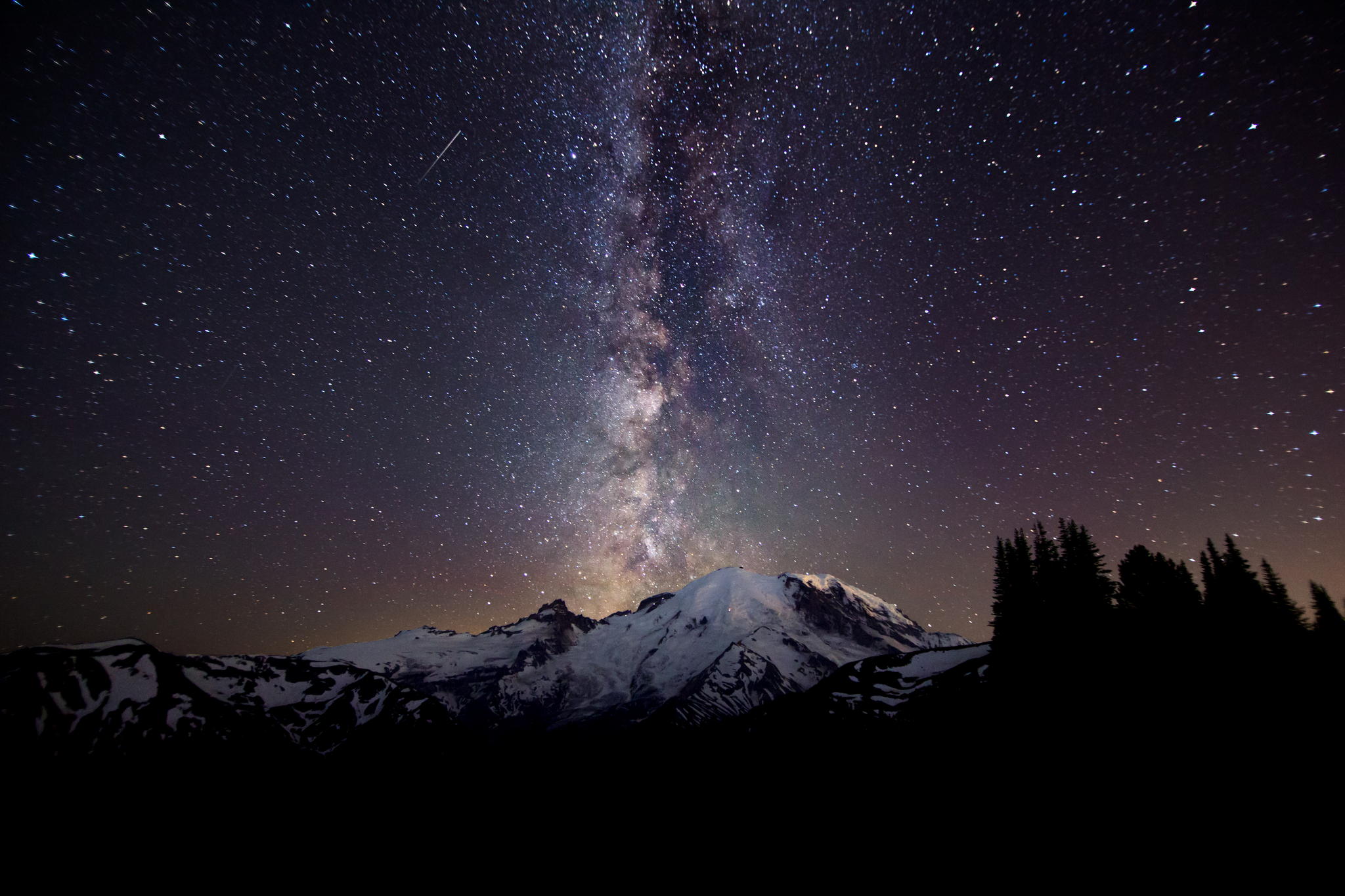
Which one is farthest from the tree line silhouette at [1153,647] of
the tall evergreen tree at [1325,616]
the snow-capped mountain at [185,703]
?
the snow-capped mountain at [185,703]

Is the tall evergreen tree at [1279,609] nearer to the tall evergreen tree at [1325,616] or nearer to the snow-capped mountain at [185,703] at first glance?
the tall evergreen tree at [1325,616]

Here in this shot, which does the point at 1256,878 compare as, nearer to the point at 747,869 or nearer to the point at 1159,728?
the point at 1159,728

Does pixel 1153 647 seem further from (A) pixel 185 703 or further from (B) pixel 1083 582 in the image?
(A) pixel 185 703

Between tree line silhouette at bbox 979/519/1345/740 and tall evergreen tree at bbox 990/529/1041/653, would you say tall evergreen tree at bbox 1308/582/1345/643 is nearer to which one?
tree line silhouette at bbox 979/519/1345/740

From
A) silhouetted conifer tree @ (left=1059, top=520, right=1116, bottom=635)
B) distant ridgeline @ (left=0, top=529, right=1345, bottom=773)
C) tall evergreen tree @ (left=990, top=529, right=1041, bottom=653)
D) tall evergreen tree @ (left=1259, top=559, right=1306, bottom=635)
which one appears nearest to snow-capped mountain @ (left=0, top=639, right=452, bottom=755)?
distant ridgeline @ (left=0, top=529, right=1345, bottom=773)

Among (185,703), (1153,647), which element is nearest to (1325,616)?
(1153,647)

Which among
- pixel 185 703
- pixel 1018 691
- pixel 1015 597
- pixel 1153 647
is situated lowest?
pixel 185 703

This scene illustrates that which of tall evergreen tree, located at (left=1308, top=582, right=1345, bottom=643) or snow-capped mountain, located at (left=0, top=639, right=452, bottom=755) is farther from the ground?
tall evergreen tree, located at (left=1308, top=582, right=1345, bottom=643)

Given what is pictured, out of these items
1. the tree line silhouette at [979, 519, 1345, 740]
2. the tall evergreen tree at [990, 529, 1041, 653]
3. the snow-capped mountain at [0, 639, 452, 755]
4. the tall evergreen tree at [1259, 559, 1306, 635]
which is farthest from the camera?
the snow-capped mountain at [0, 639, 452, 755]
